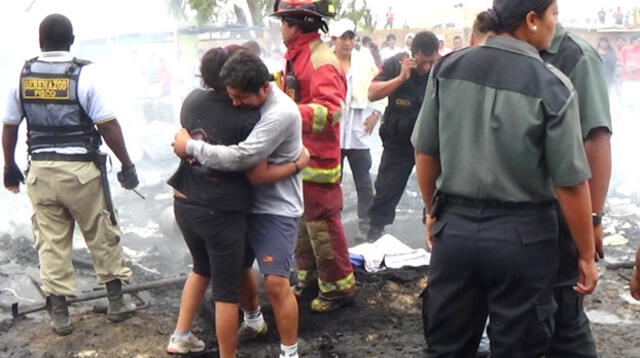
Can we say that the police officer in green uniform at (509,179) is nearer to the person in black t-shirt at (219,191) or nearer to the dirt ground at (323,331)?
the person in black t-shirt at (219,191)

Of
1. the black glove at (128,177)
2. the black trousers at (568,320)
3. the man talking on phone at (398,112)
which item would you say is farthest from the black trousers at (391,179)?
the black trousers at (568,320)

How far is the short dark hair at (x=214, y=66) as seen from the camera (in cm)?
361

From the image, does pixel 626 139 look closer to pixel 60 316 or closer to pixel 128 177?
pixel 128 177

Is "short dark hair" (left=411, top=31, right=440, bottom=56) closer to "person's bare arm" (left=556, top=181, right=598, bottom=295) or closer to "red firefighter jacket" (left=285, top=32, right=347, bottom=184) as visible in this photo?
"red firefighter jacket" (left=285, top=32, right=347, bottom=184)

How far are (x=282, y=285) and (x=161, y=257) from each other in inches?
113

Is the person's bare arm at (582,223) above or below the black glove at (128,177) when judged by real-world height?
above

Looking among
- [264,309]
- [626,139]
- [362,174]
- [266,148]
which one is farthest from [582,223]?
[626,139]

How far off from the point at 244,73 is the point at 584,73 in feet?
5.26

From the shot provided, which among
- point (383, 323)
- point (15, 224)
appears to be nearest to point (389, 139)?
point (383, 323)

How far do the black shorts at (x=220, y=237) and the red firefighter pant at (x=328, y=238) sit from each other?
3.09 ft

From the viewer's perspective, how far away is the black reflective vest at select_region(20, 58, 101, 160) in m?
4.30

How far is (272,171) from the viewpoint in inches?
145

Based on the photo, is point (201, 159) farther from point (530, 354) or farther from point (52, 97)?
point (530, 354)

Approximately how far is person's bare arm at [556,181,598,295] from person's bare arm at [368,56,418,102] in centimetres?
322
